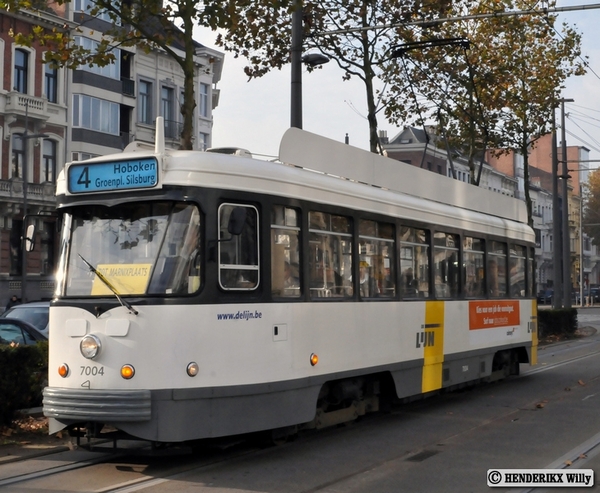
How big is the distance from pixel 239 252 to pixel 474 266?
6278mm

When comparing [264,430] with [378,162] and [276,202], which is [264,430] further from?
[378,162]

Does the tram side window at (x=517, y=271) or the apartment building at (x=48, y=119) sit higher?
the apartment building at (x=48, y=119)

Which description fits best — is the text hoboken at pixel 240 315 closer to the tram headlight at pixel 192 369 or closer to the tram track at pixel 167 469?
the tram headlight at pixel 192 369

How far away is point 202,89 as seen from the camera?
5625 cm

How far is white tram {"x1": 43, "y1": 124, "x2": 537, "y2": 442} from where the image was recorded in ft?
28.3

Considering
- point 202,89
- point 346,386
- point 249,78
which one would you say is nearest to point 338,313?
point 346,386

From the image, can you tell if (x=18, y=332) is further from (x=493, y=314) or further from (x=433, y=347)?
(x=493, y=314)

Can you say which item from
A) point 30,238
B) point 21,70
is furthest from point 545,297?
point 30,238

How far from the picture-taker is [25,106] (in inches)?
1708

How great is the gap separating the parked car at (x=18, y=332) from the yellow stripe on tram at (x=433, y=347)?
584 centimetres

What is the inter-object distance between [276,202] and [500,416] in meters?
4.89

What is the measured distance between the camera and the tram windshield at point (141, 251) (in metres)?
8.76

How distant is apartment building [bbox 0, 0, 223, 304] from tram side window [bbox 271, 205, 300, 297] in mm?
31729

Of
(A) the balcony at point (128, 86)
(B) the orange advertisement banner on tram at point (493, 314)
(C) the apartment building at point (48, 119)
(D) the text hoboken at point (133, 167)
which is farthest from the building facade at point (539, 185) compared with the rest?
(D) the text hoboken at point (133, 167)
